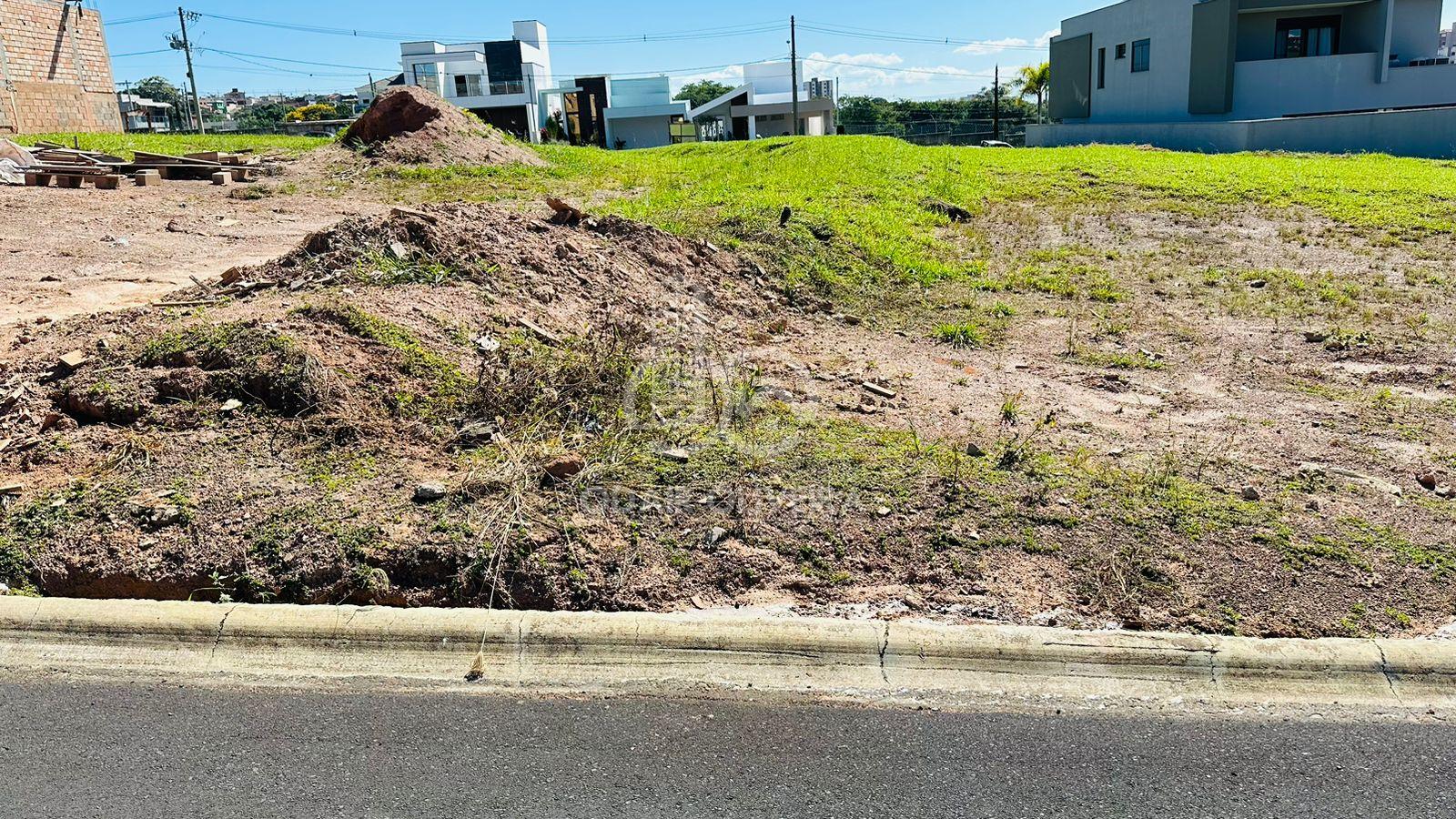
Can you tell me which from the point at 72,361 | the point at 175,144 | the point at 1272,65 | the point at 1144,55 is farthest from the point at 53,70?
the point at 1272,65

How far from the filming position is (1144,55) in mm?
36156

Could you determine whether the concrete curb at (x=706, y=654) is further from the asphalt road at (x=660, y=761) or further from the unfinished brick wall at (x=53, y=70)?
the unfinished brick wall at (x=53, y=70)

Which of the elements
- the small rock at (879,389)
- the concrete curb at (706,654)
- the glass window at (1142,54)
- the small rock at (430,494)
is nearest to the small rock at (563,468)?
the small rock at (430,494)

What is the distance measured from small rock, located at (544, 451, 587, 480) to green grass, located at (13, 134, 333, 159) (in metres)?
17.7

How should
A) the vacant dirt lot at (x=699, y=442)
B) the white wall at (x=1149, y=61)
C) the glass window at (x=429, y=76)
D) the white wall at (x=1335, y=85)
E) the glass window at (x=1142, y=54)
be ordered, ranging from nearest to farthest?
the vacant dirt lot at (x=699, y=442) → the white wall at (x=1335, y=85) → the white wall at (x=1149, y=61) → the glass window at (x=1142, y=54) → the glass window at (x=429, y=76)

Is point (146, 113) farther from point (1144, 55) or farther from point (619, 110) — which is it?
point (1144, 55)

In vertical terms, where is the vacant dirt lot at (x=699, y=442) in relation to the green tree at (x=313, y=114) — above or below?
below

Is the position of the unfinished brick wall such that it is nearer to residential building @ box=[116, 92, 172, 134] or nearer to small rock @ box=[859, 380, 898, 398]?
small rock @ box=[859, 380, 898, 398]

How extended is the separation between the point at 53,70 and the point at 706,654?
35531mm

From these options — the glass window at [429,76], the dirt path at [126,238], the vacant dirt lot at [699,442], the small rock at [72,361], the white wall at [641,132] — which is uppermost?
the glass window at [429,76]

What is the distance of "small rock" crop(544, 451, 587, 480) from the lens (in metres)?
4.52

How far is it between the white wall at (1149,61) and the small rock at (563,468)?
3421cm

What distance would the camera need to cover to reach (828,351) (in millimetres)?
7188

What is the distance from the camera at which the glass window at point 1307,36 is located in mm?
33344
